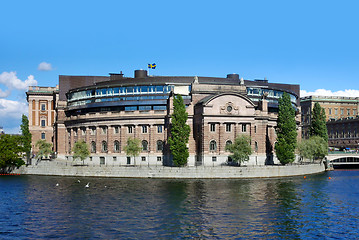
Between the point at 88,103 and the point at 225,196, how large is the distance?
2604 inches

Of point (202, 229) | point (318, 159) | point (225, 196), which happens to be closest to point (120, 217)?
point (202, 229)

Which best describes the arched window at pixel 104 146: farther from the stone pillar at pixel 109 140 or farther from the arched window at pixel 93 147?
the arched window at pixel 93 147

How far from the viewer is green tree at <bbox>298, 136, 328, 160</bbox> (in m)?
116

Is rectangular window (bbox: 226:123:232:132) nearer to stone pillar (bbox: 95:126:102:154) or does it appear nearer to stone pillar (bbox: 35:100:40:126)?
stone pillar (bbox: 95:126:102:154)

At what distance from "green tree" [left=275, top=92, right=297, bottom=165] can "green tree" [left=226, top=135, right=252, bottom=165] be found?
9247 mm

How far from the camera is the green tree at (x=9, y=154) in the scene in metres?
108

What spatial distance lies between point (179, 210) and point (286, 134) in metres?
54.1

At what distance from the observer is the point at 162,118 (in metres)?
114

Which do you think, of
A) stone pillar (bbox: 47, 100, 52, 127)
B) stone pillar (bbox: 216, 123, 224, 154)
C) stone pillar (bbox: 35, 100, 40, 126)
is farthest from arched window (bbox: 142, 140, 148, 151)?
stone pillar (bbox: 35, 100, 40, 126)

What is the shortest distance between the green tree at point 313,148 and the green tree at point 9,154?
232 ft

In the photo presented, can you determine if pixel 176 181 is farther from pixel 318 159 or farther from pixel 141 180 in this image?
pixel 318 159

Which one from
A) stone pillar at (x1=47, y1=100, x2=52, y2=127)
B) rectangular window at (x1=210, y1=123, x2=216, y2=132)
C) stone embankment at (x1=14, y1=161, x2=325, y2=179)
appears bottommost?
stone embankment at (x1=14, y1=161, x2=325, y2=179)

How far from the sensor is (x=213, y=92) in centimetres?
11031

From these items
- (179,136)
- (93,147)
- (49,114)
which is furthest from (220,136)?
(49,114)
